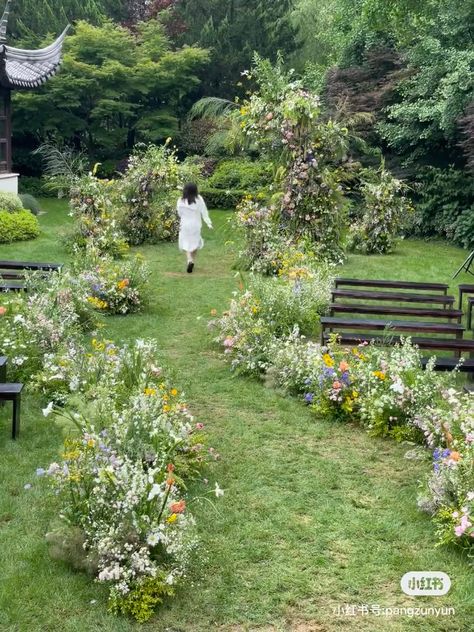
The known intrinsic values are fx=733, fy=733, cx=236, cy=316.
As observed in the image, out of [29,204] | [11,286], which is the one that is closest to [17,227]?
[29,204]

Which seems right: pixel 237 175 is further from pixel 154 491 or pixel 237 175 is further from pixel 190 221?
pixel 154 491

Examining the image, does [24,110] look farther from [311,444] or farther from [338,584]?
[338,584]

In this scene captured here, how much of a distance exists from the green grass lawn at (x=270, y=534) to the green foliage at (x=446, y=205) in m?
12.3

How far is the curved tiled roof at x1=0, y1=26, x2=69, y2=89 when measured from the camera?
65.5 feet

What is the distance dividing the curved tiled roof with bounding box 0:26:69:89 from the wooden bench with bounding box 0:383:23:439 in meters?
16.7

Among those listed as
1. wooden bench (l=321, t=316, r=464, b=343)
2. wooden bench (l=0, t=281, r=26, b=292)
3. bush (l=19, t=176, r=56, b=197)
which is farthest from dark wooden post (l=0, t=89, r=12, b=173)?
wooden bench (l=321, t=316, r=464, b=343)

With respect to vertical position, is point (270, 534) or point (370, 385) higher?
point (370, 385)

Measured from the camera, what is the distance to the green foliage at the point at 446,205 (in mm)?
17500

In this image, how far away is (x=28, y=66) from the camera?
20719 mm

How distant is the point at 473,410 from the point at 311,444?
4.12ft

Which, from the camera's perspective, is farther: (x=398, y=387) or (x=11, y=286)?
(x=11, y=286)

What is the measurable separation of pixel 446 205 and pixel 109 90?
1366cm

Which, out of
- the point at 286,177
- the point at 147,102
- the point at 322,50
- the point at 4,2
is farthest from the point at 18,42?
the point at 286,177

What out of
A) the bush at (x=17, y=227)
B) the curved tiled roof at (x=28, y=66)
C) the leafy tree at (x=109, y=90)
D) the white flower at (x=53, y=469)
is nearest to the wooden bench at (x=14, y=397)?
the white flower at (x=53, y=469)
